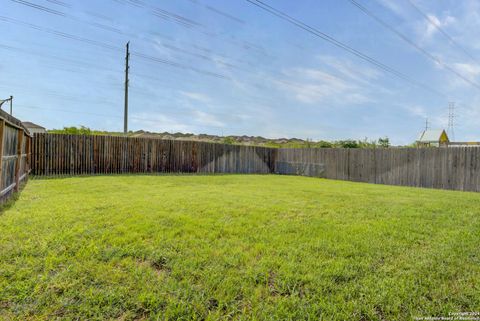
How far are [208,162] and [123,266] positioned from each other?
A: 36.3 feet

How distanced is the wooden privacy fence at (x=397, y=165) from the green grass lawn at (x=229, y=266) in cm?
692

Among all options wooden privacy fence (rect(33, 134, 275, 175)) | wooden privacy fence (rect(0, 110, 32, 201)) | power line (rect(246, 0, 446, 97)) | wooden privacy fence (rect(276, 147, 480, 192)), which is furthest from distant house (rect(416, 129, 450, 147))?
wooden privacy fence (rect(0, 110, 32, 201))

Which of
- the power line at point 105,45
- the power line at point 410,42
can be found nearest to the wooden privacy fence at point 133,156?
the power line at point 105,45

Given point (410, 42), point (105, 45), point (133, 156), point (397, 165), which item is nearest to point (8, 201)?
point (133, 156)

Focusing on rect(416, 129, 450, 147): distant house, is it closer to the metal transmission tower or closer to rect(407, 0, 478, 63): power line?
the metal transmission tower

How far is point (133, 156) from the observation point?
10.9 m

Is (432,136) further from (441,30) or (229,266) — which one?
(229,266)

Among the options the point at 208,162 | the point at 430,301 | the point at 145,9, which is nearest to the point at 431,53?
the point at 208,162

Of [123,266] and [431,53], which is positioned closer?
[123,266]

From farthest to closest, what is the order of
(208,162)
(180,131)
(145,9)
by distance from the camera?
(180,131), (208,162), (145,9)

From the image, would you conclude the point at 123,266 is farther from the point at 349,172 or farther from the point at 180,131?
the point at 180,131

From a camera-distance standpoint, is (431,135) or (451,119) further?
(451,119)

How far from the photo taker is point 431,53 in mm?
13500

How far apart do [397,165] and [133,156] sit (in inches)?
428
